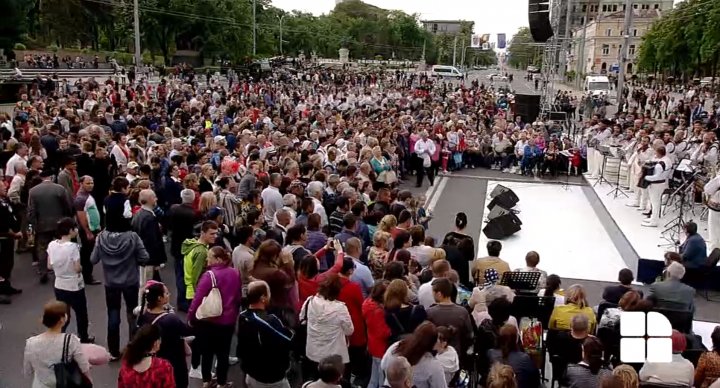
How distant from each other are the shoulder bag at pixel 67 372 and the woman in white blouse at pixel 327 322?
5.54ft

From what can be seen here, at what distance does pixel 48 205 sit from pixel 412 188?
10.2 metres

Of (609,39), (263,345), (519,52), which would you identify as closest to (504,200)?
(263,345)

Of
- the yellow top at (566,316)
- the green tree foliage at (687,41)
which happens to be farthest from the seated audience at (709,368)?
the green tree foliage at (687,41)

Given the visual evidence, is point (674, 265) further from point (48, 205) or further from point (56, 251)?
point (48, 205)

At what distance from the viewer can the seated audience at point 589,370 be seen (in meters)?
4.71

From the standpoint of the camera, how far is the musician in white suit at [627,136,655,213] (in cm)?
1340

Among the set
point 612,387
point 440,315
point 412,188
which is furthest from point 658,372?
point 412,188

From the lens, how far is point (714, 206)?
10.1 metres

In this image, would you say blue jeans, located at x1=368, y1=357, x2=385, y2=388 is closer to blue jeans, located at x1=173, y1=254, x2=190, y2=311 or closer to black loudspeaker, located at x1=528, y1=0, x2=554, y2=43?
blue jeans, located at x1=173, y1=254, x2=190, y2=311

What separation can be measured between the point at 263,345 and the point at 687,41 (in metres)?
58.0

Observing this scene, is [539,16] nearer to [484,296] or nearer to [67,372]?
[484,296]

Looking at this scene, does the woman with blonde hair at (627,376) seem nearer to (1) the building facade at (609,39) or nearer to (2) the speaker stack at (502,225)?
(2) the speaker stack at (502,225)

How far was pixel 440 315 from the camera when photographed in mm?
5082

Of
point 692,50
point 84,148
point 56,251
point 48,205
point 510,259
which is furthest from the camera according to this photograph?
point 692,50
